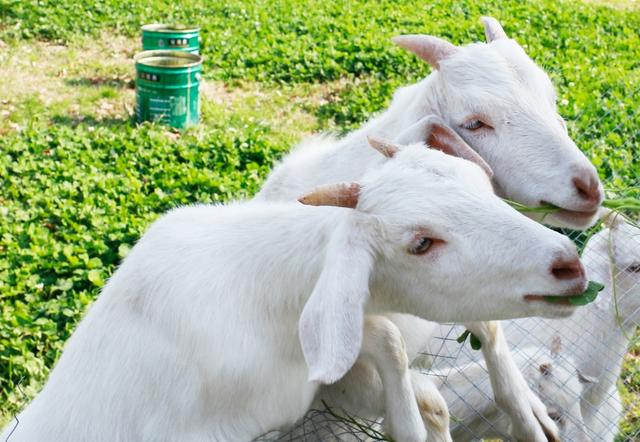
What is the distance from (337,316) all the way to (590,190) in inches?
39.4

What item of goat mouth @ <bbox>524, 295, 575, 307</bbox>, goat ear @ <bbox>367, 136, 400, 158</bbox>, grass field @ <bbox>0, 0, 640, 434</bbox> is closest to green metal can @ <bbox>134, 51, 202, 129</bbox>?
grass field @ <bbox>0, 0, 640, 434</bbox>

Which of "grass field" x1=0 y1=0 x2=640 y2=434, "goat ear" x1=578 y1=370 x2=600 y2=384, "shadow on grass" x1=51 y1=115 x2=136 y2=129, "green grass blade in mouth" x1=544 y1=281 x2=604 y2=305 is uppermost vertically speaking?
"green grass blade in mouth" x1=544 y1=281 x2=604 y2=305

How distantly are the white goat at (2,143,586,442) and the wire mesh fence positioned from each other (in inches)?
11.1

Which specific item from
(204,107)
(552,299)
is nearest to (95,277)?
(552,299)

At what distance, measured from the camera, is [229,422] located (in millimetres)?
2717

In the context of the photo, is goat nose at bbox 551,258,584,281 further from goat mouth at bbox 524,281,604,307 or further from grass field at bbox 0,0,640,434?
grass field at bbox 0,0,640,434

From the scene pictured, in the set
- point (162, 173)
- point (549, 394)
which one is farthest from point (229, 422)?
point (162, 173)

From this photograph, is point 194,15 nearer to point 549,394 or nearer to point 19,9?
point 19,9

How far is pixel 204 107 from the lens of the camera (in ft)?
26.1

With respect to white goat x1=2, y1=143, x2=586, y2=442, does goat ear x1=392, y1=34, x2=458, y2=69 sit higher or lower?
higher

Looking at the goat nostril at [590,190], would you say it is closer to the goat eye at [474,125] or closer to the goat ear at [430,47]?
the goat eye at [474,125]

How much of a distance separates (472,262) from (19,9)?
8972mm

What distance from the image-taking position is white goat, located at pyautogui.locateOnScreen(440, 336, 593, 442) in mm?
3109

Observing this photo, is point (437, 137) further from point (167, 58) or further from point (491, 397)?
point (167, 58)
